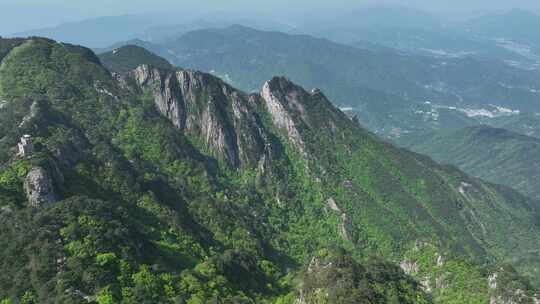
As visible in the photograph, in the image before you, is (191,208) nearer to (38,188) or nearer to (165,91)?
(38,188)

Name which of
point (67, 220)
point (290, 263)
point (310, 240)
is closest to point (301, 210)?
point (310, 240)

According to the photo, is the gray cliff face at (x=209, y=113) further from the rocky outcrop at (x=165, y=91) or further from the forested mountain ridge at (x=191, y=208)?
the forested mountain ridge at (x=191, y=208)

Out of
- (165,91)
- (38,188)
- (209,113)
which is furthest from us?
(165,91)

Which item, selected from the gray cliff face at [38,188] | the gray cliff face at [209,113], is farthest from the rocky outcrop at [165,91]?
the gray cliff face at [38,188]

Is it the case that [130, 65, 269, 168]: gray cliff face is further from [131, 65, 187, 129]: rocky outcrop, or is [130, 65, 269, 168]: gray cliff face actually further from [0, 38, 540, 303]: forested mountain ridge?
[0, 38, 540, 303]: forested mountain ridge

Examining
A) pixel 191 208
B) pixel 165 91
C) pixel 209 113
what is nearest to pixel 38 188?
pixel 191 208
